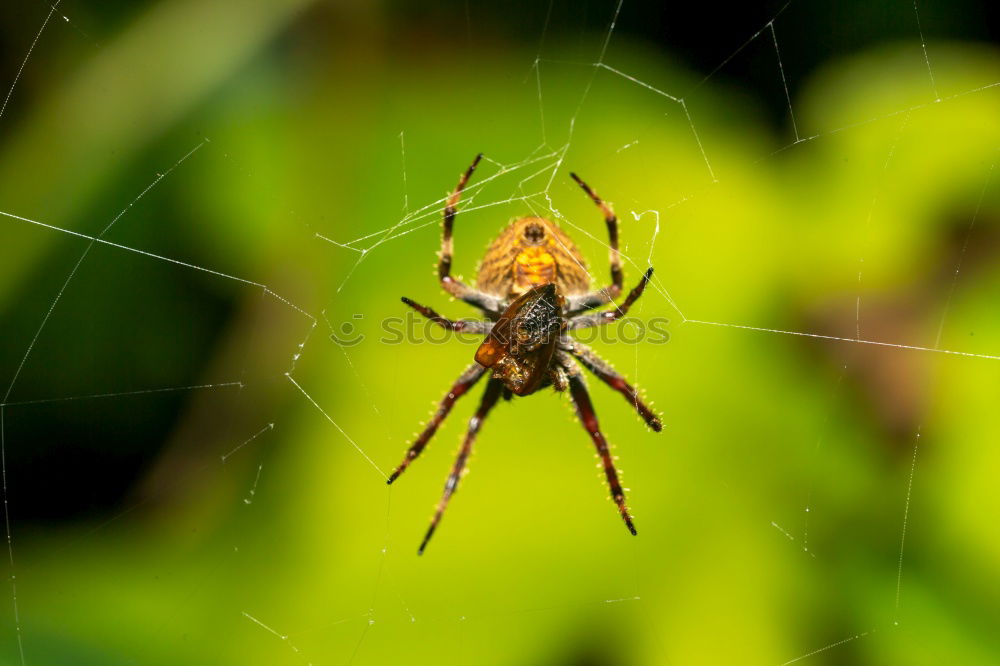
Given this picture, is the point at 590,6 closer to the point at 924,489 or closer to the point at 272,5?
the point at 272,5

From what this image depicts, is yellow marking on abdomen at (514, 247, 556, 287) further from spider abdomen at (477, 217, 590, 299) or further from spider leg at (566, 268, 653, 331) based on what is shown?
spider leg at (566, 268, 653, 331)

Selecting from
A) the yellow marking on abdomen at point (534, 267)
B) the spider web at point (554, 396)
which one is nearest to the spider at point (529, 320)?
the yellow marking on abdomen at point (534, 267)

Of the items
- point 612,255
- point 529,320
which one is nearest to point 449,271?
point 529,320

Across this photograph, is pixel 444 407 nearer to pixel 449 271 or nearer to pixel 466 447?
pixel 466 447

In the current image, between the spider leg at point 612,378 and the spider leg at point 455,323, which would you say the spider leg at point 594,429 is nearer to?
the spider leg at point 612,378

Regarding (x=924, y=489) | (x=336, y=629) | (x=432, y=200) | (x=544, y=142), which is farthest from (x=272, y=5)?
(x=924, y=489)

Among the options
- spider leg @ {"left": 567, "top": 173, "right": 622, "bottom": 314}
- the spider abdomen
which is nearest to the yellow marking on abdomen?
the spider abdomen

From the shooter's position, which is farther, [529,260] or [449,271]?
[449,271]
